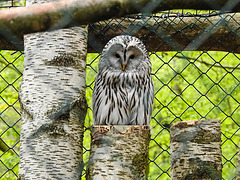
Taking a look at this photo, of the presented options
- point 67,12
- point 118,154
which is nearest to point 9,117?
point 118,154

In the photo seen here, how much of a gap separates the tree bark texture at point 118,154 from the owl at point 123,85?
2.50ft

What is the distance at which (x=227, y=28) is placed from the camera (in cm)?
201

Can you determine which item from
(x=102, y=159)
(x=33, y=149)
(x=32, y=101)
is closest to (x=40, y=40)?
(x=32, y=101)

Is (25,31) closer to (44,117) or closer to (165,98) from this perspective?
(44,117)

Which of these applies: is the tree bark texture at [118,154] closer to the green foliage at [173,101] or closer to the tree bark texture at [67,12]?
the tree bark texture at [67,12]

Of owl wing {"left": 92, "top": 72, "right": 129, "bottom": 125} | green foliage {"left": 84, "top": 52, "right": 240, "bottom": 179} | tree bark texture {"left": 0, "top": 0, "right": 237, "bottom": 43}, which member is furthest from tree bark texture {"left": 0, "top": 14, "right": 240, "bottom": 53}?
tree bark texture {"left": 0, "top": 0, "right": 237, "bottom": 43}

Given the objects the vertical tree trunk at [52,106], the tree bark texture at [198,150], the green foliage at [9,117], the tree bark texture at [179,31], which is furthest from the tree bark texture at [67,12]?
the green foliage at [9,117]

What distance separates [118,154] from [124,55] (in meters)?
0.99

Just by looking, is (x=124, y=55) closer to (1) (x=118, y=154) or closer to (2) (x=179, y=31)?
(2) (x=179, y=31)

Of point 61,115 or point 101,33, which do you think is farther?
point 101,33

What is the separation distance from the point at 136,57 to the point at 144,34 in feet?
0.55

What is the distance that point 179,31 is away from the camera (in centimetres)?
200

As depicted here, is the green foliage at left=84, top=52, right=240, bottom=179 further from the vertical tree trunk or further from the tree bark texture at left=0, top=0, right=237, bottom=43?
the tree bark texture at left=0, top=0, right=237, bottom=43

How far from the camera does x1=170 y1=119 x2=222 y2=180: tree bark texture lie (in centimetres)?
114
